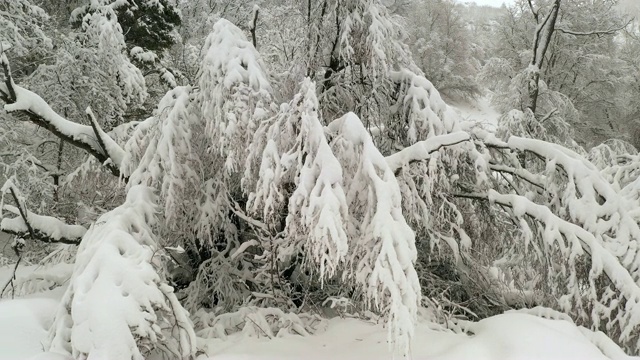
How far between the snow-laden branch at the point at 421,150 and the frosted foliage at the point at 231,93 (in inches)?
39.4

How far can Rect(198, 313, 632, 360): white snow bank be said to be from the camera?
2.53m

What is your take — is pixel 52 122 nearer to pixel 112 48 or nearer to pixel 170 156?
pixel 170 156

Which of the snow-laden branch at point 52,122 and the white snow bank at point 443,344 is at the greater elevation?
the snow-laden branch at point 52,122

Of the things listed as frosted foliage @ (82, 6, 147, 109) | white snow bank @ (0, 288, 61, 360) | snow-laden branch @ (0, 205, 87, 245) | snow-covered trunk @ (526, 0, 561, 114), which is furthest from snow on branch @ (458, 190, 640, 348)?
frosted foliage @ (82, 6, 147, 109)

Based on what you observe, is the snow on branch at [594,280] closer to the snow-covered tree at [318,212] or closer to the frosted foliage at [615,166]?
the snow-covered tree at [318,212]

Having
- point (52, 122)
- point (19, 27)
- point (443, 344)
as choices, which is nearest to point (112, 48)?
point (19, 27)

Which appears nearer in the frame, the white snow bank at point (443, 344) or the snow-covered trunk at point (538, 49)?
the white snow bank at point (443, 344)

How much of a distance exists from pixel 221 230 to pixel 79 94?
5090mm

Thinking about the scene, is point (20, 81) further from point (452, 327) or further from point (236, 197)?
point (452, 327)

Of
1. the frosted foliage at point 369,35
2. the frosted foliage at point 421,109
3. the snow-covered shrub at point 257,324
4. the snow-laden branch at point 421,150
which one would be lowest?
the snow-covered shrub at point 257,324

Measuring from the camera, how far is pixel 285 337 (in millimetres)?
3203

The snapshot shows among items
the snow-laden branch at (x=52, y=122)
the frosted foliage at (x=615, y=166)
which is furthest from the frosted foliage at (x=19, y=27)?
the frosted foliage at (x=615, y=166)

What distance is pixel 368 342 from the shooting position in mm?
3068

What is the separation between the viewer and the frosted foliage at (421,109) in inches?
157
